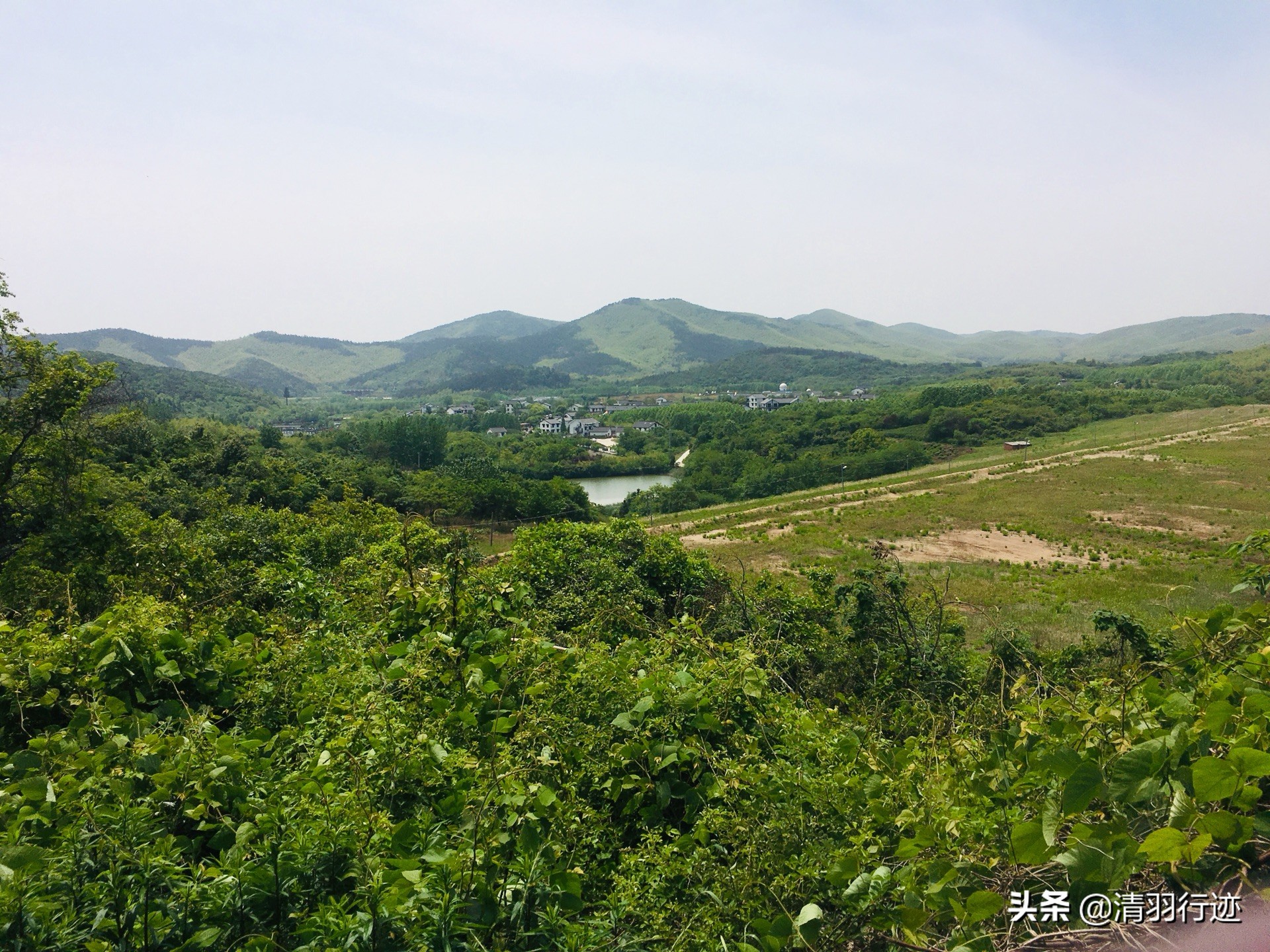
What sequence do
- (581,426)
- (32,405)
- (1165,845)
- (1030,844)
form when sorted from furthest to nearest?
(581,426), (32,405), (1030,844), (1165,845)

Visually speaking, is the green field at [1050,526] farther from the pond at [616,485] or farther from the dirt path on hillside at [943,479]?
the pond at [616,485]

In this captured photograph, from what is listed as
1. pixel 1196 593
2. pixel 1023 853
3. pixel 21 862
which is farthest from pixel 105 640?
pixel 1196 593

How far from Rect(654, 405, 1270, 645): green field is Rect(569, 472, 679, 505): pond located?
18.4 metres

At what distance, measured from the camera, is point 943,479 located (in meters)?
48.9

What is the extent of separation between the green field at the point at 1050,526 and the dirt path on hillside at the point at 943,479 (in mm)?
203

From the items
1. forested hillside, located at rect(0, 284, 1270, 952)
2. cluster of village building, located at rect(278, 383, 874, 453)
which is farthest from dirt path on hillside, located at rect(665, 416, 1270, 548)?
cluster of village building, located at rect(278, 383, 874, 453)

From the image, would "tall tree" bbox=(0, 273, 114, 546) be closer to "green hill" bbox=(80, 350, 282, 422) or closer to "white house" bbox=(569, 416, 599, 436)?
"white house" bbox=(569, 416, 599, 436)

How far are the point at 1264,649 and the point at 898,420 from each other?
82.5m

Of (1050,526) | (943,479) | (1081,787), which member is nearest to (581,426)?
(943,479)

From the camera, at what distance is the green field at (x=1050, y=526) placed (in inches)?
852

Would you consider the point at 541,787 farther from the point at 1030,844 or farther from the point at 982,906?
the point at 1030,844

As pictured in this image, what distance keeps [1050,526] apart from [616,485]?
147ft

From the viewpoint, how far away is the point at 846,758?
114 inches

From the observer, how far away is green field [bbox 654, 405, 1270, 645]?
852 inches
